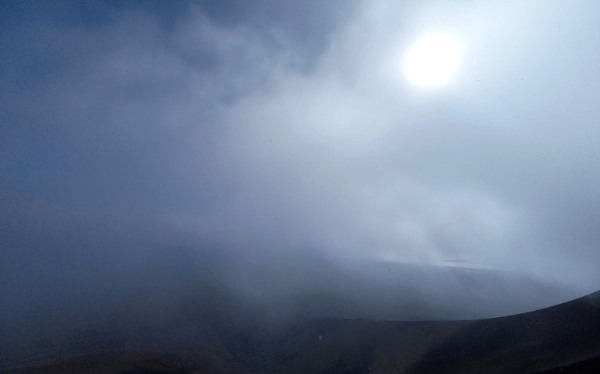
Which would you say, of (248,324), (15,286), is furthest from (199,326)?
(15,286)

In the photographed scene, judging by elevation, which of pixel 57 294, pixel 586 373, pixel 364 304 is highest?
pixel 57 294

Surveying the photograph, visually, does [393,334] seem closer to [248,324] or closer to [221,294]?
[248,324]

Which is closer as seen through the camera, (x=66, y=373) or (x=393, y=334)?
(x=66, y=373)

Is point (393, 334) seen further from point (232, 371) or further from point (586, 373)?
point (586, 373)

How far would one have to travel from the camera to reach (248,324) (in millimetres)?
60062

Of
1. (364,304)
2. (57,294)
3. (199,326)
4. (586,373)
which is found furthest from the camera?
(57,294)

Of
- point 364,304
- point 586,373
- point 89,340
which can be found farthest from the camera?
point 364,304

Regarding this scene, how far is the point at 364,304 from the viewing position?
214 ft

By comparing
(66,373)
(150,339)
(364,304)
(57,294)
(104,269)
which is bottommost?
(66,373)

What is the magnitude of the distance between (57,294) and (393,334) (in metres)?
61.6

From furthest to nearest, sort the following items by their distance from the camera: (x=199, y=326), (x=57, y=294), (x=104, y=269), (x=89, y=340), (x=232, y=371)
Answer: (x=104, y=269) → (x=57, y=294) → (x=199, y=326) → (x=89, y=340) → (x=232, y=371)

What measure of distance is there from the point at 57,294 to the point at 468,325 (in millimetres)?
69424

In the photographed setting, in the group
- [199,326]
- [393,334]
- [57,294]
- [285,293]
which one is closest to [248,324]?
[199,326]

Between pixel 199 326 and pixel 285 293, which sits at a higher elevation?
pixel 285 293
